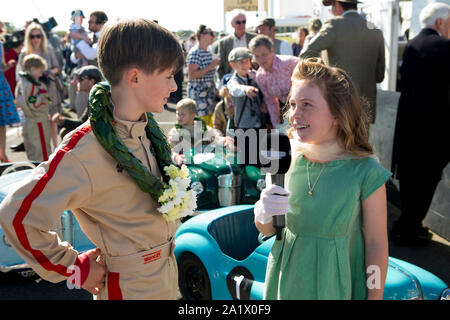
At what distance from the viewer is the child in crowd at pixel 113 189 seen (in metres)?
1.57

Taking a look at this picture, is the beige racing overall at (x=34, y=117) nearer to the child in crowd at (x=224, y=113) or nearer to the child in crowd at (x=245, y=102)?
the child in crowd at (x=224, y=113)

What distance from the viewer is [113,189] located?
1718mm

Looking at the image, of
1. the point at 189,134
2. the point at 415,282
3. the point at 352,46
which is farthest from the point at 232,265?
the point at 352,46

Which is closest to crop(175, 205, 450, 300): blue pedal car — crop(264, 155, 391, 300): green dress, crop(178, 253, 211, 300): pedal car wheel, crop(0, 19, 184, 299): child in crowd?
crop(178, 253, 211, 300): pedal car wheel

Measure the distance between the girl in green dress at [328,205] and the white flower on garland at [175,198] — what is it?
0.28 m

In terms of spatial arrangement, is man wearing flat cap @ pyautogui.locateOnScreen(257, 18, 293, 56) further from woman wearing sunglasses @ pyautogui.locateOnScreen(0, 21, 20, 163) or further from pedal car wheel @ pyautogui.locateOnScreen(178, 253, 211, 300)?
pedal car wheel @ pyautogui.locateOnScreen(178, 253, 211, 300)

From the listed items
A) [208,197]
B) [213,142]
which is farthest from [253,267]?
[213,142]

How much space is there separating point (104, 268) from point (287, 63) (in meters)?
4.25

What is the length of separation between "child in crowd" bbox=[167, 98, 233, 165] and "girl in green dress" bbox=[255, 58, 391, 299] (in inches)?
138

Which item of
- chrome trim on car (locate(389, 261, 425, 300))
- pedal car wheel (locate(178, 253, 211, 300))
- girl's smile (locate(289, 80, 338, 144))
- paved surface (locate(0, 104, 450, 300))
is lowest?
paved surface (locate(0, 104, 450, 300))

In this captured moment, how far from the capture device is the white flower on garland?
181 centimetres

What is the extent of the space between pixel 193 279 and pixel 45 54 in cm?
661

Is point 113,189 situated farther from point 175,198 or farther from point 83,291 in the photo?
point 83,291

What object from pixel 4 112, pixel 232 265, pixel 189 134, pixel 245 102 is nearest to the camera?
pixel 232 265
